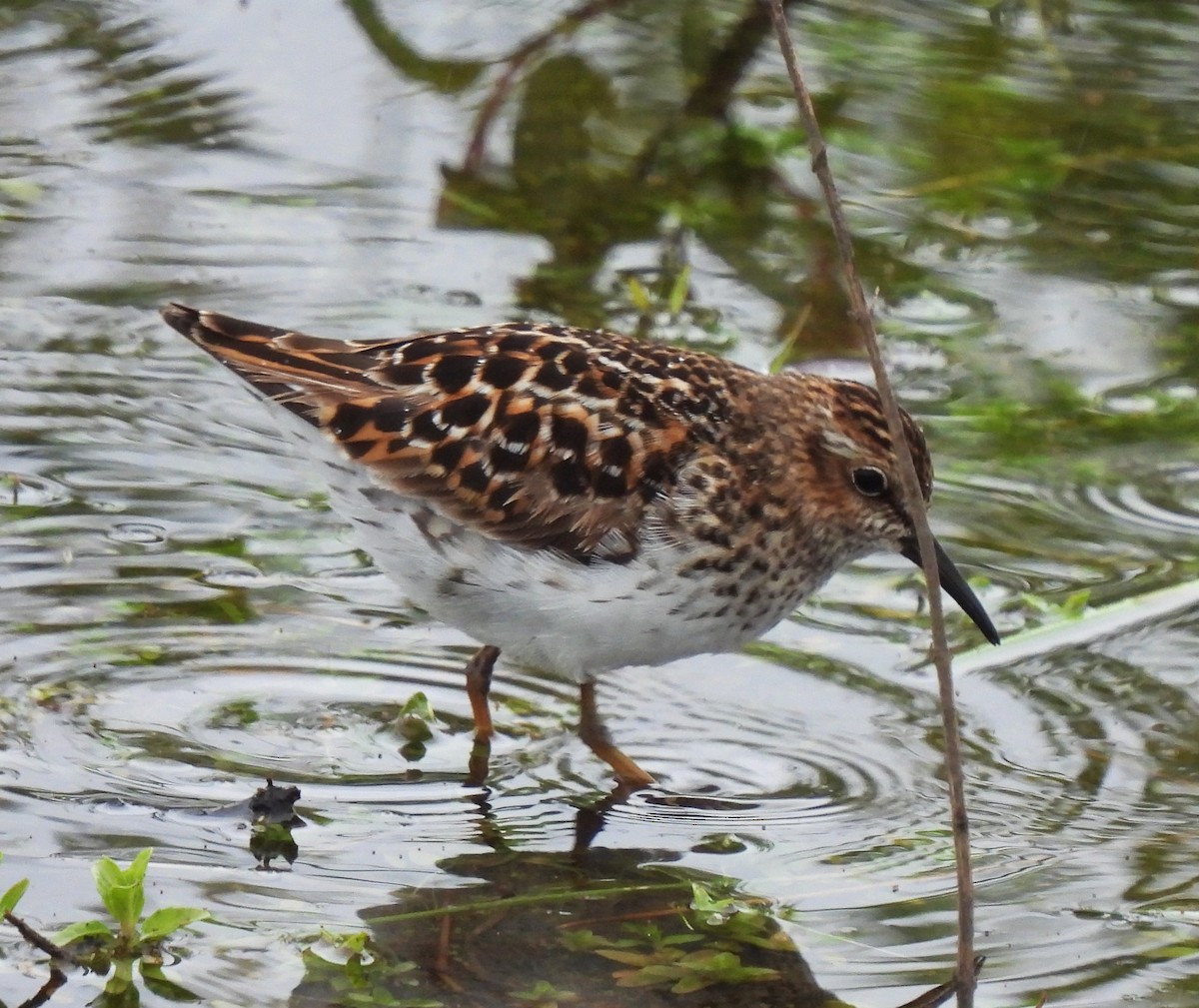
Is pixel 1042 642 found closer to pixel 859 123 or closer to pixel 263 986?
pixel 263 986

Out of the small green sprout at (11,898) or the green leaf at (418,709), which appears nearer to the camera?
the small green sprout at (11,898)

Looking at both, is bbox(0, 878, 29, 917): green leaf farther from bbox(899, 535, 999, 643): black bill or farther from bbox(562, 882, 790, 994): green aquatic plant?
bbox(899, 535, 999, 643): black bill

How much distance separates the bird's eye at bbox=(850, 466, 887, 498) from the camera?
7.75 meters

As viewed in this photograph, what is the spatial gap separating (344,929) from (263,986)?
1.34 feet

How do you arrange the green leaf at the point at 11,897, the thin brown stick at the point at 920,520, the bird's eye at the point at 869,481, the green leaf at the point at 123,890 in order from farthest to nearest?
the bird's eye at the point at 869,481 < the green leaf at the point at 123,890 < the green leaf at the point at 11,897 < the thin brown stick at the point at 920,520

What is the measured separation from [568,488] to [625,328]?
131 inches

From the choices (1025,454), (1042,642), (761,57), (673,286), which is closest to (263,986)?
(1042,642)

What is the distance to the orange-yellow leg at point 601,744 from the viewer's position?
24.1 feet

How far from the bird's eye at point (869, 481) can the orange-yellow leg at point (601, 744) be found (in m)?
1.20

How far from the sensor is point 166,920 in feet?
18.9

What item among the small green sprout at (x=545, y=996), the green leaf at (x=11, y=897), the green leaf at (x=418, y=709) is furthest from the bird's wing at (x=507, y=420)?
the green leaf at (x=11, y=897)

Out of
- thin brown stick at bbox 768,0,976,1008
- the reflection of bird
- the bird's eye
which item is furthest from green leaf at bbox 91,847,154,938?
the bird's eye

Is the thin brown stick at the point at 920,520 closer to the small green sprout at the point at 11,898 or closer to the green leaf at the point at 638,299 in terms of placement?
the small green sprout at the point at 11,898

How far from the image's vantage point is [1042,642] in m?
8.43
